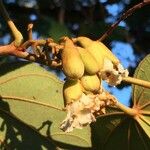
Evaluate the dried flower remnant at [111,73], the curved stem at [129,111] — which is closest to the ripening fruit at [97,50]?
the dried flower remnant at [111,73]

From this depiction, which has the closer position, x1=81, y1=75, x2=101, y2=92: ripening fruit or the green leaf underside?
x1=81, y1=75, x2=101, y2=92: ripening fruit

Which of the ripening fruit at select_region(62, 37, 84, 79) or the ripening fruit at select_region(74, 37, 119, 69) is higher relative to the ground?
the ripening fruit at select_region(74, 37, 119, 69)

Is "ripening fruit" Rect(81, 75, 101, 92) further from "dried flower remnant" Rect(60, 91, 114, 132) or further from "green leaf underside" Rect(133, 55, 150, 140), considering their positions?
"green leaf underside" Rect(133, 55, 150, 140)

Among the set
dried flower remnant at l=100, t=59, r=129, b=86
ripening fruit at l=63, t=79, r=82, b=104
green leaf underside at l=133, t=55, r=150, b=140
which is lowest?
ripening fruit at l=63, t=79, r=82, b=104

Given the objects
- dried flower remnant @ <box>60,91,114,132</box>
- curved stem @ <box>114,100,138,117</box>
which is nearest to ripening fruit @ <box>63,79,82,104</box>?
dried flower remnant @ <box>60,91,114,132</box>

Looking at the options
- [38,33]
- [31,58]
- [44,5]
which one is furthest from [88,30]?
[31,58]

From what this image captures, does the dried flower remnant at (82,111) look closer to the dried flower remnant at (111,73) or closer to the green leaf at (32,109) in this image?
the dried flower remnant at (111,73)
